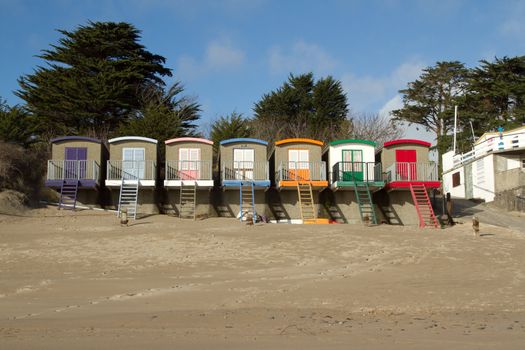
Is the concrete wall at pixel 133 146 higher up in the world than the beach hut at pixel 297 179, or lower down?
higher up

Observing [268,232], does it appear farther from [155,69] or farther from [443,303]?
[155,69]

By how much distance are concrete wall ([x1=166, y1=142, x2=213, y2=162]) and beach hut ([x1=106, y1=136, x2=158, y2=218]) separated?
2.61ft

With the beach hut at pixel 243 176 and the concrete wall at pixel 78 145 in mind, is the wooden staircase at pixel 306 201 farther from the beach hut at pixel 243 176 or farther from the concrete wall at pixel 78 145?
the concrete wall at pixel 78 145

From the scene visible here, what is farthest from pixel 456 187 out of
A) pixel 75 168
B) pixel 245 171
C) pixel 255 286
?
pixel 255 286

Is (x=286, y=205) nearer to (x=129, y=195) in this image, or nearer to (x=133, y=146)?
(x=129, y=195)

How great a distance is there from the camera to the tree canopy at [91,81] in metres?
41.7

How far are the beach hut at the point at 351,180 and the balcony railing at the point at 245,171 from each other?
373cm

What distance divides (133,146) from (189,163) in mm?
3185

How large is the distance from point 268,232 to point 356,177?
28.8ft

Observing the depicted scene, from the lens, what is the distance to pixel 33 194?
31344mm

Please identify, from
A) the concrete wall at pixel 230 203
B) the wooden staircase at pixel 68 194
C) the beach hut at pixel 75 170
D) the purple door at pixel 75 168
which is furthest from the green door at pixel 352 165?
the wooden staircase at pixel 68 194

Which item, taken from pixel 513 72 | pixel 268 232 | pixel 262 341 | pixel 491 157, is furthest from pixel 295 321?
pixel 513 72

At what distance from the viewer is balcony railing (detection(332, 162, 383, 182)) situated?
3084cm

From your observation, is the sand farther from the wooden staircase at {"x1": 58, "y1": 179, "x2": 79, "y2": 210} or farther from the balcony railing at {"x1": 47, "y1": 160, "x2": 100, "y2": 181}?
the balcony railing at {"x1": 47, "y1": 160, "x2": 100, "y2": 181}
